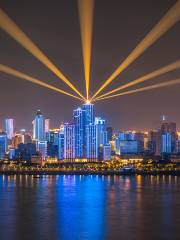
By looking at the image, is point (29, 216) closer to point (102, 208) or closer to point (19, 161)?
point (102, 208)

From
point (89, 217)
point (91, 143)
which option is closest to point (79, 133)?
point (91, 143)

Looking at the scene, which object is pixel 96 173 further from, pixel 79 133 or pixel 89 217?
pixel 89 217

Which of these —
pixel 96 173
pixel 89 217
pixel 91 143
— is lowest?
pixel 96 173

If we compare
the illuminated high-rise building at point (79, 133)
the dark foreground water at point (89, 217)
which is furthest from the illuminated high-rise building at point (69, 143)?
the dark foreground water at point (89, 217)

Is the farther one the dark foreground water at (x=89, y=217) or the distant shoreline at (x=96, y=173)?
the distant shoreline at (x=96, y=173)

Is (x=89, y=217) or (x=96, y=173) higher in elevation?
(x=89, y=217)

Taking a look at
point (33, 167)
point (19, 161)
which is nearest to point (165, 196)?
point (33, 167)

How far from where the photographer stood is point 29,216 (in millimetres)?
20656

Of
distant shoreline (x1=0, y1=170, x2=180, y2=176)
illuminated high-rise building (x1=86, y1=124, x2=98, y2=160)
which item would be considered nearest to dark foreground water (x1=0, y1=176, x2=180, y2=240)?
distant shoreline (x1=0, y1=170, x2=180, y2=176)

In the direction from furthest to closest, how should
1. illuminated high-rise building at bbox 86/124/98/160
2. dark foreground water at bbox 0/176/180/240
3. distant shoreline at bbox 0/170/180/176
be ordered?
illuminated high-rise building at bbox 86/124/98/160 < distant shoreline at bbox 0/170/180/176 < dark foreground water at bbox 0/176/180/240

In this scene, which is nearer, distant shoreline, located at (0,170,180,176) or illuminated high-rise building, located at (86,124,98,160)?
distant shoreline, located at (0,170,180,176)

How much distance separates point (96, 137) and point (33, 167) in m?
10.5

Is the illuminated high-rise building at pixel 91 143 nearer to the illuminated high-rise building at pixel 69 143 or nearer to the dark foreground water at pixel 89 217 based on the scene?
the illuminated high-rise building at pixel 69 143

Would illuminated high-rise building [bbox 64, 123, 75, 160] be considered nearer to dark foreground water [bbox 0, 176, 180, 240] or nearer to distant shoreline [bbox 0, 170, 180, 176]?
distant shoreline [bbox 0, 170, 180, 176]
